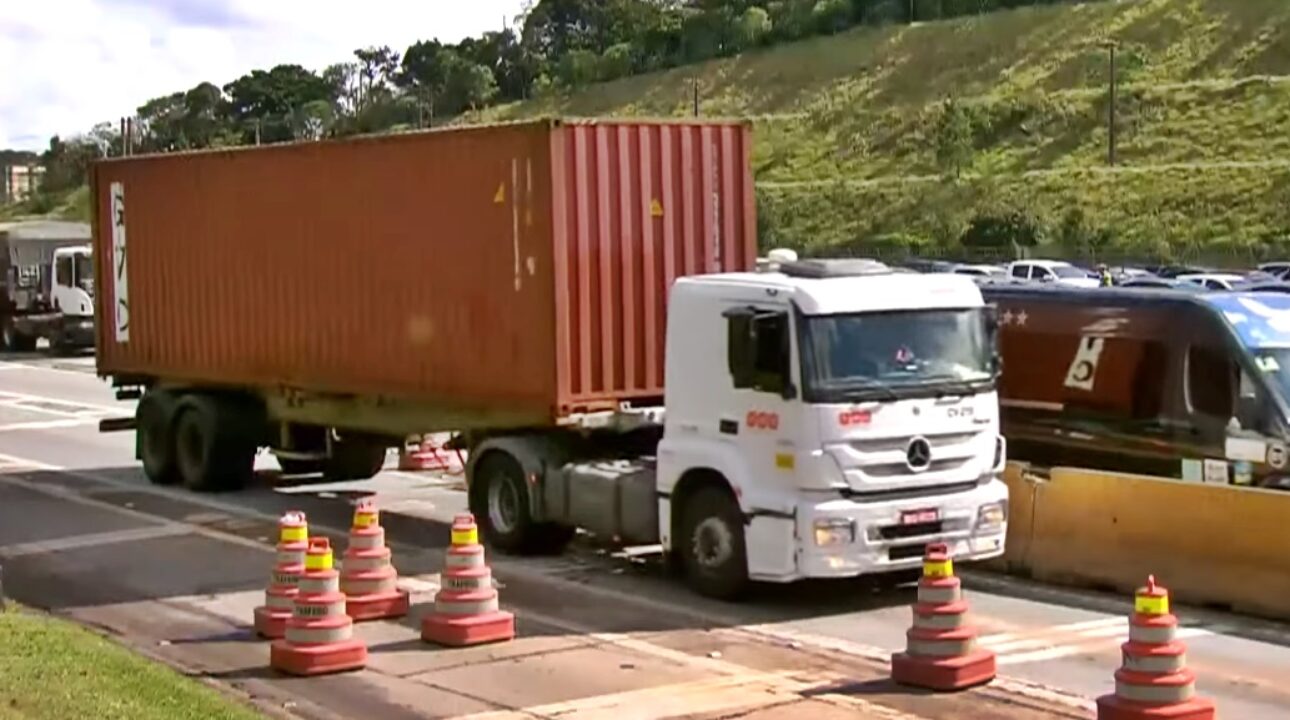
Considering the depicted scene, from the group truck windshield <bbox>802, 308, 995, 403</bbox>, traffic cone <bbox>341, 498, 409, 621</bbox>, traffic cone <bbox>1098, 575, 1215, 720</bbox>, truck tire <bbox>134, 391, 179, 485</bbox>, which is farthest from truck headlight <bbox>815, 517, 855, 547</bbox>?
truck tire <bbox>134, 391, 179, 485</bbox>

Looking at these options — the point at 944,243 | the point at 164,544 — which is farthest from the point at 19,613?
the point at 944,243

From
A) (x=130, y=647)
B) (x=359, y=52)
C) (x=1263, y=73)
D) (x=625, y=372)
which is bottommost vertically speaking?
(x=130, y=647)

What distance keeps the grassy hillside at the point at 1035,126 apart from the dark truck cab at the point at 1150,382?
41914mm

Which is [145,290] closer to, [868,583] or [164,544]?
[164,544]

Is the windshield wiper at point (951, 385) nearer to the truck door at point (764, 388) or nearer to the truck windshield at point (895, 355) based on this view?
the truck windshield at point (895, 355)

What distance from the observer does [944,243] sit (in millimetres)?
67125

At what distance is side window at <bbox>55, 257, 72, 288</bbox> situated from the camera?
43562mm

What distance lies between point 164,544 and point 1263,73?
74.6m

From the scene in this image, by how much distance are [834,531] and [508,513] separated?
3.87 meters

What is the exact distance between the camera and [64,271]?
4375 cm

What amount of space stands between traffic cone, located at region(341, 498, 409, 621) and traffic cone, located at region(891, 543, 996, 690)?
13.0 feet

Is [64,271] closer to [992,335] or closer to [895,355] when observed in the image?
[992,335]

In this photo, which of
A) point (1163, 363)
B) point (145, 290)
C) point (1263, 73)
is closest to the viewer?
point (1163, 363)

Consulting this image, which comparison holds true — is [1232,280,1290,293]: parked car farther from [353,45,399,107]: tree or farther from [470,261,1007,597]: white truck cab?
[353,45,399,107]: tree
